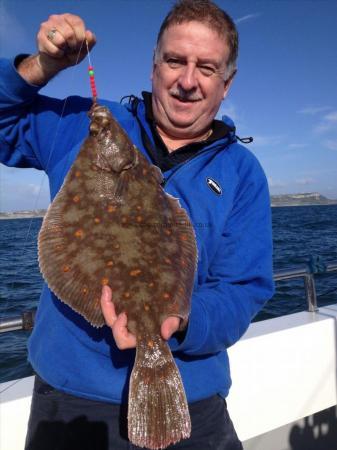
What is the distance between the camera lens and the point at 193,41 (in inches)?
94.2

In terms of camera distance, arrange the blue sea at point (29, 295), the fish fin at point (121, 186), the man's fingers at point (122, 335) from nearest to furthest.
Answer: the man's fingers at point (122, 335), the fish fin at point (121, 186), the blue sea at point (29, 295)

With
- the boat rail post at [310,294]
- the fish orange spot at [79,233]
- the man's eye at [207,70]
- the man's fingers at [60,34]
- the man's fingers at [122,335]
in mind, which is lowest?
the boat rail post at [310,294]

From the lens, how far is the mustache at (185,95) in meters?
2.49

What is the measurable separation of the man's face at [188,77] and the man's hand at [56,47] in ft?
1.73

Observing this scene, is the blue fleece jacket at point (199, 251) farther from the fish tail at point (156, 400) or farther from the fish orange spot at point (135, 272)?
the fish orange spot at point (135, 272)

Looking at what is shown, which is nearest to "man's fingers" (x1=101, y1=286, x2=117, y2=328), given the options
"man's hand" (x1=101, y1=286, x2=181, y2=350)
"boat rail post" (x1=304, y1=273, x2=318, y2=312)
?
"man's hand" (x1=101, y1=286, x2=181, y2=350)

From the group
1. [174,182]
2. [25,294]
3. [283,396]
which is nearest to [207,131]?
[174,182]

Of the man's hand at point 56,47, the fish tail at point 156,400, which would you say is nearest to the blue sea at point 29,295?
the man's hand at point 56,47

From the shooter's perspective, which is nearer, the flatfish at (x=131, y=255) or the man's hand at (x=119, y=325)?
the man's hand at (x=119, y=325)

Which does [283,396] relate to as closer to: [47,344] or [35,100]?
[47,344]

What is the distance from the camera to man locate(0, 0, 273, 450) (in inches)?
87.2

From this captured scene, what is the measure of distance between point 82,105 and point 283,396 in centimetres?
341

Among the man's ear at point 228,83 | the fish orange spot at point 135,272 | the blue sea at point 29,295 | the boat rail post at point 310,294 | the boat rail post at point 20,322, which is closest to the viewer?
the fish orange spot at point 135,272

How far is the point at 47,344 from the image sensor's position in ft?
7.48
